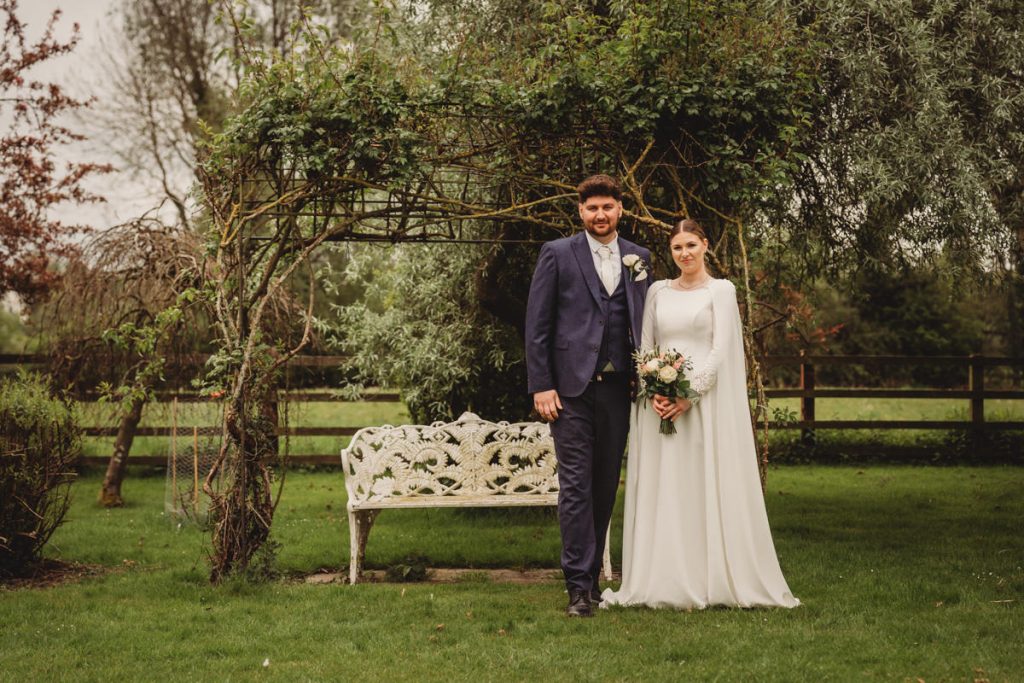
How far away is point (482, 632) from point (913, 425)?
8.96 m

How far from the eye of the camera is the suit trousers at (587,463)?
498cm

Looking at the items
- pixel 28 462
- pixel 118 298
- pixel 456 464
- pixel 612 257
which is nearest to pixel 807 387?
pixel 456 464

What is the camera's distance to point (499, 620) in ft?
16.2

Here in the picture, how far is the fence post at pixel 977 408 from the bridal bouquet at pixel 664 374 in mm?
8834

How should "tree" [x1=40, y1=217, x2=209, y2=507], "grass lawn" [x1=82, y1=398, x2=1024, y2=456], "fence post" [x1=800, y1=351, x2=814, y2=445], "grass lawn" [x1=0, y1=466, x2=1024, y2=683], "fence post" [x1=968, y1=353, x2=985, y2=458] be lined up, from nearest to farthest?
1. "grass lawn" [x1=0, y1=466, x2=1024, y2=683]
2. "tree" [x1=40, y1=217, x2=209, y2=507]
3. "grass lawn" [x1=82, y1=398, x2=1024, y2=456]
4. "fence post" [x1=968, y1=353, x2=985, y2=458]
5. "fence post" [x1=800, y1=351, x2=814, y2=445]

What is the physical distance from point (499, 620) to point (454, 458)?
1846mm

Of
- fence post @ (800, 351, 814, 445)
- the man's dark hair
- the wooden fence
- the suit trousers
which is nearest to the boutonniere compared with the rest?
the man's dark hair

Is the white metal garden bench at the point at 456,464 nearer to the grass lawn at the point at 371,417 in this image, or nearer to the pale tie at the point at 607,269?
the pale tie at the point at 607,269

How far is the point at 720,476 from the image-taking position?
500 centimetres

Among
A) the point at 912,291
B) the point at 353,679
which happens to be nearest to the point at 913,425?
the point at 353,679

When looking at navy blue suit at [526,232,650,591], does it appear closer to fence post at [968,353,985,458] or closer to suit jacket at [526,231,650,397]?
suit jacket at [526,231,650,397]

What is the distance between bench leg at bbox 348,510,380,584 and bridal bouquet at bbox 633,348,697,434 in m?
2.26

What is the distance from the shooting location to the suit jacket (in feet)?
16.4

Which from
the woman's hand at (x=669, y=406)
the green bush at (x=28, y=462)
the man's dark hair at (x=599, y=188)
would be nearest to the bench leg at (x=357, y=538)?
the green bush at (x=28, y=462)
